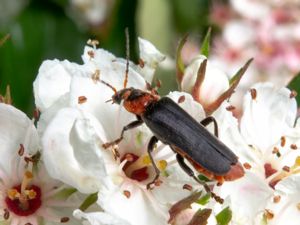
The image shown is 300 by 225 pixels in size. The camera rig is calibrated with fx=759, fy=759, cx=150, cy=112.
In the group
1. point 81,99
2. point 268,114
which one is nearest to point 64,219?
point 81,99

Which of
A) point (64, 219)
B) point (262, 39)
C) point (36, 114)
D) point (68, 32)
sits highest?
point (36, 114)

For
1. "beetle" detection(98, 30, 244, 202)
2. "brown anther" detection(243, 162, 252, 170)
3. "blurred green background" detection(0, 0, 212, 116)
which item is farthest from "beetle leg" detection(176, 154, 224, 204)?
"blurred green background" detection(0, 0, 212, 116)

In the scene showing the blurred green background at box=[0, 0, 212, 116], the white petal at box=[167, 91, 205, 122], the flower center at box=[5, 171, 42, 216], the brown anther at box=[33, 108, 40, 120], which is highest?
the white petal at box=[167, 91, 205, 122]

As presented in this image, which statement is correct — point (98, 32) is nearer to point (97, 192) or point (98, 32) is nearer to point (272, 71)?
point (272, 71)

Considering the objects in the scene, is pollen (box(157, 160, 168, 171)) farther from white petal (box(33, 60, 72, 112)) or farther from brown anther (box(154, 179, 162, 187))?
white petal (box(33, 60, 72, 112))

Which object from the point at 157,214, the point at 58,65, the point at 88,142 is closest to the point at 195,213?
the point at 157,214

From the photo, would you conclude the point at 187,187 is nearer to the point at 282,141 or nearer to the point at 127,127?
the point at 127,127
